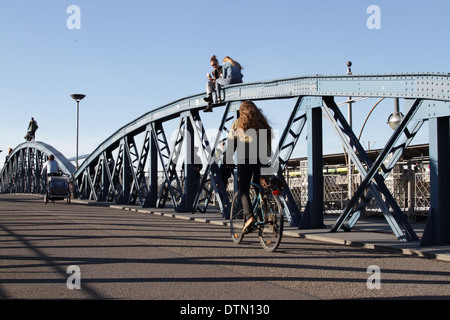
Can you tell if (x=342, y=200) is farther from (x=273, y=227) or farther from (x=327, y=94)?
(x=273, y=227)

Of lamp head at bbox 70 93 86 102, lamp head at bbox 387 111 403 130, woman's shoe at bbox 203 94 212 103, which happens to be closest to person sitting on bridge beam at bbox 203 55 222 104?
woman's shoe at bbox 203 94 212 103

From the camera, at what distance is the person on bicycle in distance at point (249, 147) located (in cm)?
755

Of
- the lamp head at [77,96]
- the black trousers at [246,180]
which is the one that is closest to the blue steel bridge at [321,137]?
the black trousers at [246,180]

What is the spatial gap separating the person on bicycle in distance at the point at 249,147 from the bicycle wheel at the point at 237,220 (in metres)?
0.33

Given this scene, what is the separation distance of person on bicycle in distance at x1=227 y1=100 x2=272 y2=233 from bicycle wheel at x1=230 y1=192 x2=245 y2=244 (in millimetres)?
327

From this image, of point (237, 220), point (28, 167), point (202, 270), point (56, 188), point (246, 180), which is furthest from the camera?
point (28, 167)

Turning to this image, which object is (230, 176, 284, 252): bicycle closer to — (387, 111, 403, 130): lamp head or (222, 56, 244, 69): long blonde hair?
(222, 56, 244, 69): long blonde hair

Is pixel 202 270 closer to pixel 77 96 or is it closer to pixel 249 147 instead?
pixel 249 147

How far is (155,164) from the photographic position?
18250mm

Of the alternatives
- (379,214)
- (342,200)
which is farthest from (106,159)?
(379,214)

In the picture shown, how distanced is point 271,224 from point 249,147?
116cm

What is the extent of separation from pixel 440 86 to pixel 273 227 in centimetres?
301

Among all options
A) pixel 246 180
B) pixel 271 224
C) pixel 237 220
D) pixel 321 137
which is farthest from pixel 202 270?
pixel 321 137

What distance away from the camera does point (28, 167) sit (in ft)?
155
